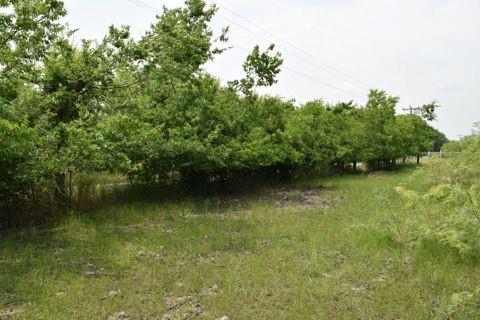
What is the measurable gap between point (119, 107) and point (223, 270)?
17.6ft

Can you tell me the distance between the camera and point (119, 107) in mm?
10367

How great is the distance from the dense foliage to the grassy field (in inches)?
60.9

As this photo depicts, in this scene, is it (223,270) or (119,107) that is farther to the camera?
(119,107)

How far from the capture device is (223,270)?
6.67m

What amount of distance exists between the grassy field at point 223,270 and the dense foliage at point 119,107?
5.08 ft

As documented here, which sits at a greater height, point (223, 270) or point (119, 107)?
point (119, 107)

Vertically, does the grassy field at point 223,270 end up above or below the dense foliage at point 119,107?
below

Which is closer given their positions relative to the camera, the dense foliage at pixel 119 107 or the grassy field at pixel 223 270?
the grassy field at pixel 223 270

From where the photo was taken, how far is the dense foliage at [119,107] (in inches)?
323

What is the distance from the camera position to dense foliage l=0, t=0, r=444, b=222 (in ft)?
26.9

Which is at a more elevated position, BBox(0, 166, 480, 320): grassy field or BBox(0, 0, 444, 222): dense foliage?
BBox(0, 0, 444, 222): dense foliage

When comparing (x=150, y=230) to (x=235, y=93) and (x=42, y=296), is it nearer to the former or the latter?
(x=42, y=296)

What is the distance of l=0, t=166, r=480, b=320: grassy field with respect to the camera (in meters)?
5.20

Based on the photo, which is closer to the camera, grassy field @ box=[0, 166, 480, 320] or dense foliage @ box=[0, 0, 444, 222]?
grassy field @ box=[0, 166, 480, 320]
